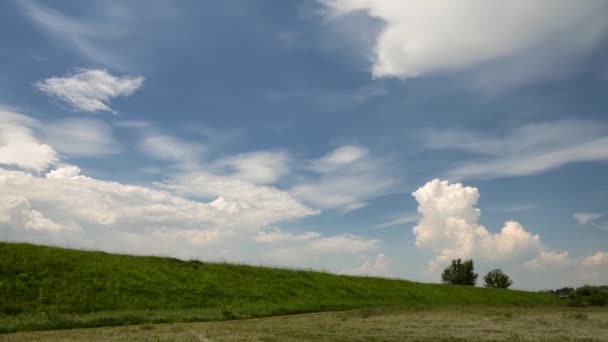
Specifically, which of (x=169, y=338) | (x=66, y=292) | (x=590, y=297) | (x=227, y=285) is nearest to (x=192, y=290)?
(x=227, y=285)

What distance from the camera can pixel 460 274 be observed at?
97062mm

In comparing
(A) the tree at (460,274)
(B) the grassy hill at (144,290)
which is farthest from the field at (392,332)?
(A) the tree at (460,274)

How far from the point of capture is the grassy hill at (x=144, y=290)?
93.2 ft

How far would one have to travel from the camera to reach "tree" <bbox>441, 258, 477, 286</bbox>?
96438 millimetres

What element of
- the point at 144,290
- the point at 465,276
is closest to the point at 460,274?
the point at 465,276

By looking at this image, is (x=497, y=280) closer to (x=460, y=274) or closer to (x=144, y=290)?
(x=460, y=274)

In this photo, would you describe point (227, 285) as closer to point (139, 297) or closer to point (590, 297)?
point (139, 297)

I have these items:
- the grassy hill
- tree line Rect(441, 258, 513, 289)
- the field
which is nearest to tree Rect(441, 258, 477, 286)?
tree line Rect(441, 258, 513, 289)

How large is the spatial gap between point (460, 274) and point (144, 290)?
75088mm

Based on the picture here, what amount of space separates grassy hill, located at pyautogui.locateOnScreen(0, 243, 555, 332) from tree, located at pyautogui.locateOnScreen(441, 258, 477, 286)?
44.4 meters

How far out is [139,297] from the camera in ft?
117

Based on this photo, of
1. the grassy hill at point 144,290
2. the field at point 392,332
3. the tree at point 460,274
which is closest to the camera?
the field at point 392,332

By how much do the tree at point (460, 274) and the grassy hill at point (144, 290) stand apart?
1747 inches

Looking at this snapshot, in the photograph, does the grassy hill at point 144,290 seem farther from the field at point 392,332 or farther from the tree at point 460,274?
the tree at point 460,274
